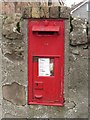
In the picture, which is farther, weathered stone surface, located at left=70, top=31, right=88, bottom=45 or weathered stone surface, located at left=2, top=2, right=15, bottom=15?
weathered stone surface, located at left=2, top=2, right=15, bottom=15

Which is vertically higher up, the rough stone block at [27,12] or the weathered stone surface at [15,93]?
the rough stone block at [27,12]

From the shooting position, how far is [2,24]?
3104 mm

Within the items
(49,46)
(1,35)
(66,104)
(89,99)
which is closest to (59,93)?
(66,104)

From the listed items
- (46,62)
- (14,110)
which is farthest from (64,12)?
(14,110)

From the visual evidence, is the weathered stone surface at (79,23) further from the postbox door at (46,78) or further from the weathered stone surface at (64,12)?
the postbox door at (46,78)

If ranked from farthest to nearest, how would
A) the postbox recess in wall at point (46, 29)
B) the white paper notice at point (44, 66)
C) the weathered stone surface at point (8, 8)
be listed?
the weathered stone surface at point (8, 8) < the white paper notice at point (44, 66) < the postbox recess in wall at point (46, 29)

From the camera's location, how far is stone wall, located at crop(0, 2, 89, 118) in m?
3.05

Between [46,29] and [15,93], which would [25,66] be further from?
[46,29]

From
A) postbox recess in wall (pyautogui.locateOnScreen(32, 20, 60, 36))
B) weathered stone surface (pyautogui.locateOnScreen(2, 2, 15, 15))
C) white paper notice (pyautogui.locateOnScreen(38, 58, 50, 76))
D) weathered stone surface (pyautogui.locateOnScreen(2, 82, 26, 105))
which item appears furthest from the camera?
weathered stone surface (pyautogui.locateOnScreen(2, 2, 15, 15))

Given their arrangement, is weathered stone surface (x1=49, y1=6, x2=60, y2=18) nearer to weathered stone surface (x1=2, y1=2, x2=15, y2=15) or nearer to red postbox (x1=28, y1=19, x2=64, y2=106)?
red postbox (x1=28, y1=19, x2=64, y2=106)

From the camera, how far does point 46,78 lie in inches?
123

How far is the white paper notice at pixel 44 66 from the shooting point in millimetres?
3090

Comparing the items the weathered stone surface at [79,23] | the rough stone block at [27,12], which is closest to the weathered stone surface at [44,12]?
the rough stone block at [27,12]

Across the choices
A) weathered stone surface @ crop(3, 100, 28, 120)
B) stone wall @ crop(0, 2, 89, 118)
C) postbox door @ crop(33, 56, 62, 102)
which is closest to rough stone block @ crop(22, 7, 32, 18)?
stone wall @ crop(0, 2, 89, 118)
